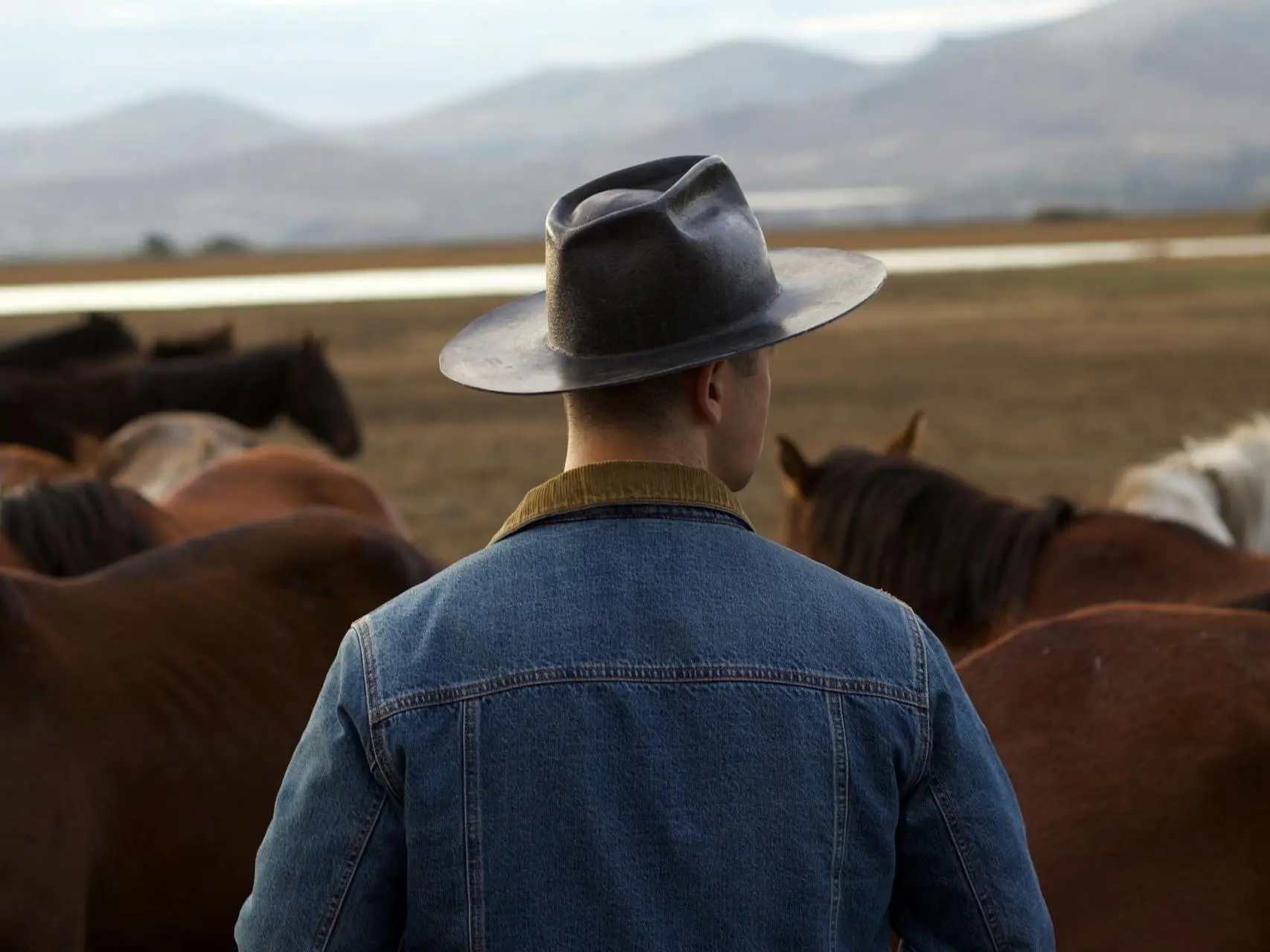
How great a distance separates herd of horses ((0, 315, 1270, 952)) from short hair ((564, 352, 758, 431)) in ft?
3.77

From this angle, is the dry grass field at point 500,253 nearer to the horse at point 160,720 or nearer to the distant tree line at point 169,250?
the distant tree line at point 169,250

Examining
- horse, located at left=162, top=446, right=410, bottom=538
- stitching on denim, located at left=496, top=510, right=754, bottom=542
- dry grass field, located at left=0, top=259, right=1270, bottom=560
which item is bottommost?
dry grass field, located at left=0, top=259, right=1270, bottom=560

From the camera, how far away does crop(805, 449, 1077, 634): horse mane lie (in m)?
3.83

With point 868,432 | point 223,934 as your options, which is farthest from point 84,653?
point 868,432

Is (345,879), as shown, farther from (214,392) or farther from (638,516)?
(214,392)

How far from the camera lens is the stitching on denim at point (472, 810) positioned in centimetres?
125

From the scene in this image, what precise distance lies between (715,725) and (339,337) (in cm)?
2283

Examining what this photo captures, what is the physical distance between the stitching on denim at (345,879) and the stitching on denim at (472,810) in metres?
0.09

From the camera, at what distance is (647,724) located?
4.08ft

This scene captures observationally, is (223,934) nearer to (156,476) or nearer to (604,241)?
(604,241)

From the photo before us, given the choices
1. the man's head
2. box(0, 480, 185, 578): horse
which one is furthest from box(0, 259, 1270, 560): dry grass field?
the man's head

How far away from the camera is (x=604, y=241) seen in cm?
132

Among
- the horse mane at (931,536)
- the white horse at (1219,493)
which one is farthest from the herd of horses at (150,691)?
the white horse at (1219,493)

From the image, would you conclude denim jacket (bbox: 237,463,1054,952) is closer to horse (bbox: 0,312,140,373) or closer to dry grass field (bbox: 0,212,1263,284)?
horse (bbox: 0,312,140,373)
